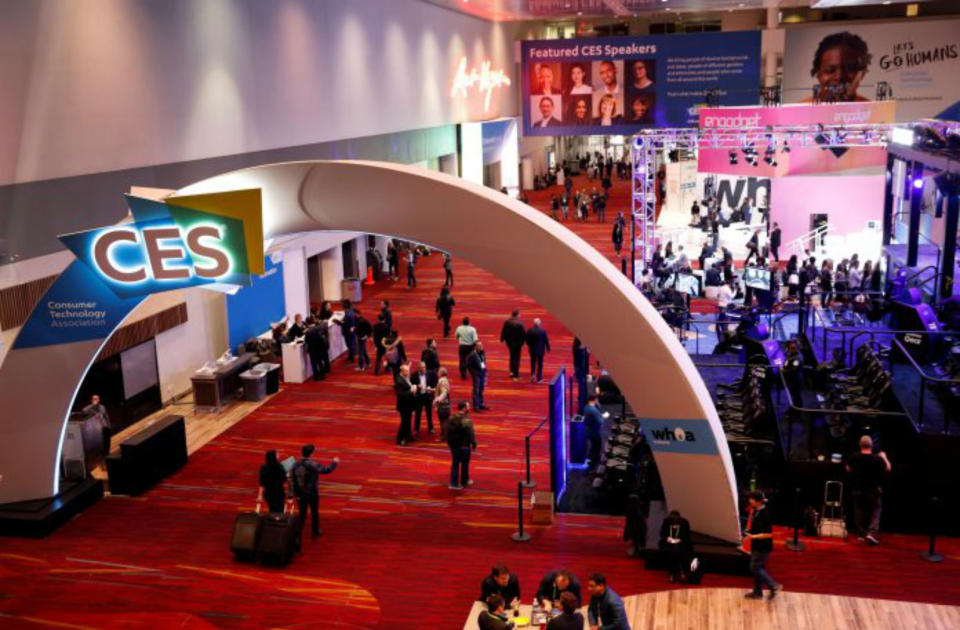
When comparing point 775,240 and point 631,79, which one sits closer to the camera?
point 775,240

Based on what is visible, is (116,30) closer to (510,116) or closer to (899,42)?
(899,42)

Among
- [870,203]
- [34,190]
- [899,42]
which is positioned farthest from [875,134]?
[34,190]

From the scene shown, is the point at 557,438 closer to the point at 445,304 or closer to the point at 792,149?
the point at 445,304

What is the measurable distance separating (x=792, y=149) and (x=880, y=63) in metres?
7.48

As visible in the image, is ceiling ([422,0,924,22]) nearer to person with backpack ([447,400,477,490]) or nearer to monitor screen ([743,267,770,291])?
monitor screen ([743,267,770,291])

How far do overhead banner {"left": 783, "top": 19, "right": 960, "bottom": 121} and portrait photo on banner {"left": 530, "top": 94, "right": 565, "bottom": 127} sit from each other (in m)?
7.74

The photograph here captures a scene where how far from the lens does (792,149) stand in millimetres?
25656

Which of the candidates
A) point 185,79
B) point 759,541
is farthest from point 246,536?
point 185,79

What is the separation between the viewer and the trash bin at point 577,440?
41.7ft

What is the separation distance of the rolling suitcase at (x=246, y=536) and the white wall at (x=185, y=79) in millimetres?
5397

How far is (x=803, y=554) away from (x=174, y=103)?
11.6 metres

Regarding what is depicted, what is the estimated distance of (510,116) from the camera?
40906 millimetres

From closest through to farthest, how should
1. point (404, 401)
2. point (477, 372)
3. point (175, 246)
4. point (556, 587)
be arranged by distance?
1. point (556, 587)
2. point (175, 246)
3. point (404, 401)
4. point (477, 372)

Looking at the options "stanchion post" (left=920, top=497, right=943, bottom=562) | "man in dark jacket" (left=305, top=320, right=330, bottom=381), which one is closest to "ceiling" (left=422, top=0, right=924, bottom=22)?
"man in dark jacket" (left=305, top=320, right=330, bottom=381)
